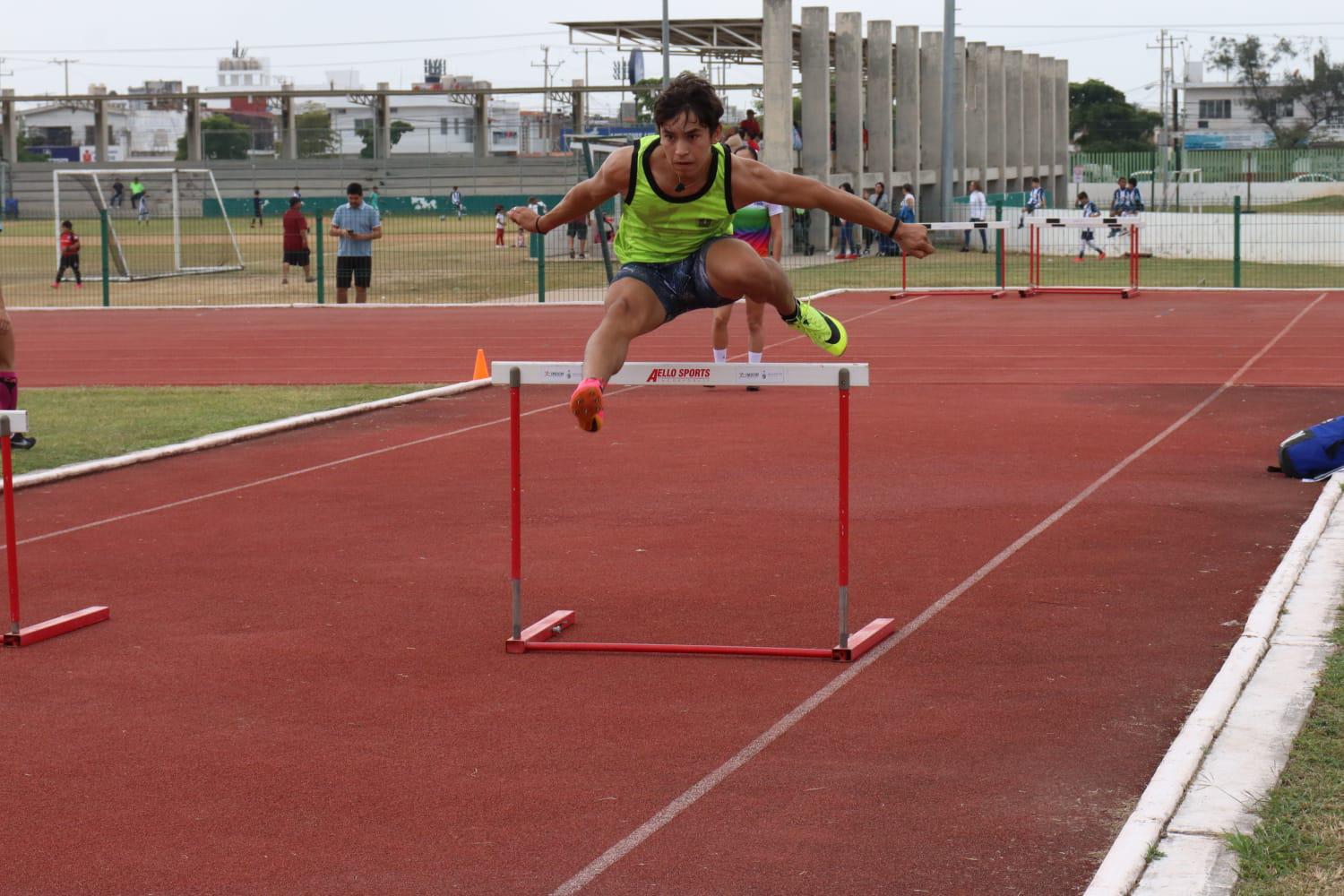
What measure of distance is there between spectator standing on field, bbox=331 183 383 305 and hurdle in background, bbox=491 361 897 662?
18479mm

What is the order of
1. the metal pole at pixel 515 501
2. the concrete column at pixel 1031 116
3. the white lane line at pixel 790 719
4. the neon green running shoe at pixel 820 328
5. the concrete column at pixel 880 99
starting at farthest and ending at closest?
the concrete column at pixel 1031 116
the concrete column at pixel 880 99
the neon green running shoe at pixel 820 328
the metal pole at pixel 515 501
the white lane line at pixel 790 719

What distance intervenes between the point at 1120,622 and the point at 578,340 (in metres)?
14.8

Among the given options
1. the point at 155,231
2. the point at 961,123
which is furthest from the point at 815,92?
the point at 155,231

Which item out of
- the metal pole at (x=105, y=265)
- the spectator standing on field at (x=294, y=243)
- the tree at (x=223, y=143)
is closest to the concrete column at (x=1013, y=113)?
the tree at (x=223, y=143)

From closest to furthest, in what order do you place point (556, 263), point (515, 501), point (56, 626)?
point (515, 501), point (56, 626), point (556, 263)

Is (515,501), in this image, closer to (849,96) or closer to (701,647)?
(701,647)

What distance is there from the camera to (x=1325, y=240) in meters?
35.2

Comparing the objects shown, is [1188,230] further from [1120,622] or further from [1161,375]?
[1120,622]

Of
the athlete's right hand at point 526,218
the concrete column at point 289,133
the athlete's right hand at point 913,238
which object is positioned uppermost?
the concrete column at point 289,133

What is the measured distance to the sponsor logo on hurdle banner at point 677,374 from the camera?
669 centimetres

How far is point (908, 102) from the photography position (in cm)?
5062

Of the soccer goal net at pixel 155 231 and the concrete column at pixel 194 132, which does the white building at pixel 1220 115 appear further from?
the soccer goal net at pixel 155 231

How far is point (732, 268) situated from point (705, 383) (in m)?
0.62

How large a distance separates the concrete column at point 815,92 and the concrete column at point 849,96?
155 centimetres
